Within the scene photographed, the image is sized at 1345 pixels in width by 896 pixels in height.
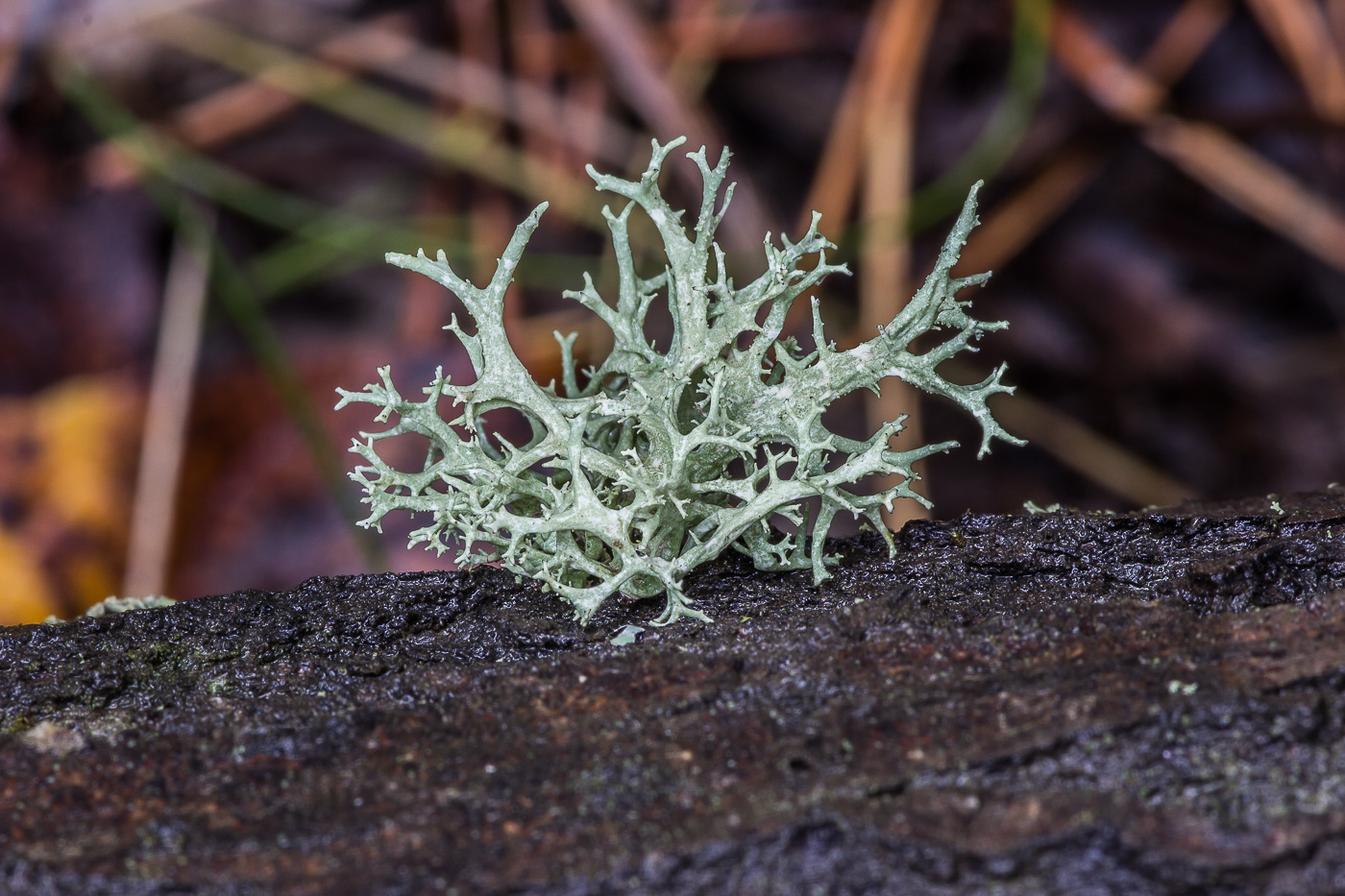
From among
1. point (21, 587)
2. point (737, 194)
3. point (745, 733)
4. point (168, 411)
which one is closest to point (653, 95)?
point (737, 194)

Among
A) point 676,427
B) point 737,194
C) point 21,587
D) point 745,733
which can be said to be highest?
point 737,194

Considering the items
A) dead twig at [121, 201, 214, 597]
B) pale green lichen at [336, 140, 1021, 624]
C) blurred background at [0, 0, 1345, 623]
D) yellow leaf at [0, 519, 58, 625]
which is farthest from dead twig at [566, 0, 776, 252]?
yellow leaf at [0, 519, 58, 625]

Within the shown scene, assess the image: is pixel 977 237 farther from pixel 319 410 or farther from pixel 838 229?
pixel 319 410

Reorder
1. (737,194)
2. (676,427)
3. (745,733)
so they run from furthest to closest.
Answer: (737,194) → (676,427) → (745,733)

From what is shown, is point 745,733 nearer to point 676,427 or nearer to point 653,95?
point 676,427

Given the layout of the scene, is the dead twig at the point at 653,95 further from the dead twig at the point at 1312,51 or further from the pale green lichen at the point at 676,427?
the pale green lichen at the point at 676,427

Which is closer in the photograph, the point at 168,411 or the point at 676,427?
the point at 676,427
